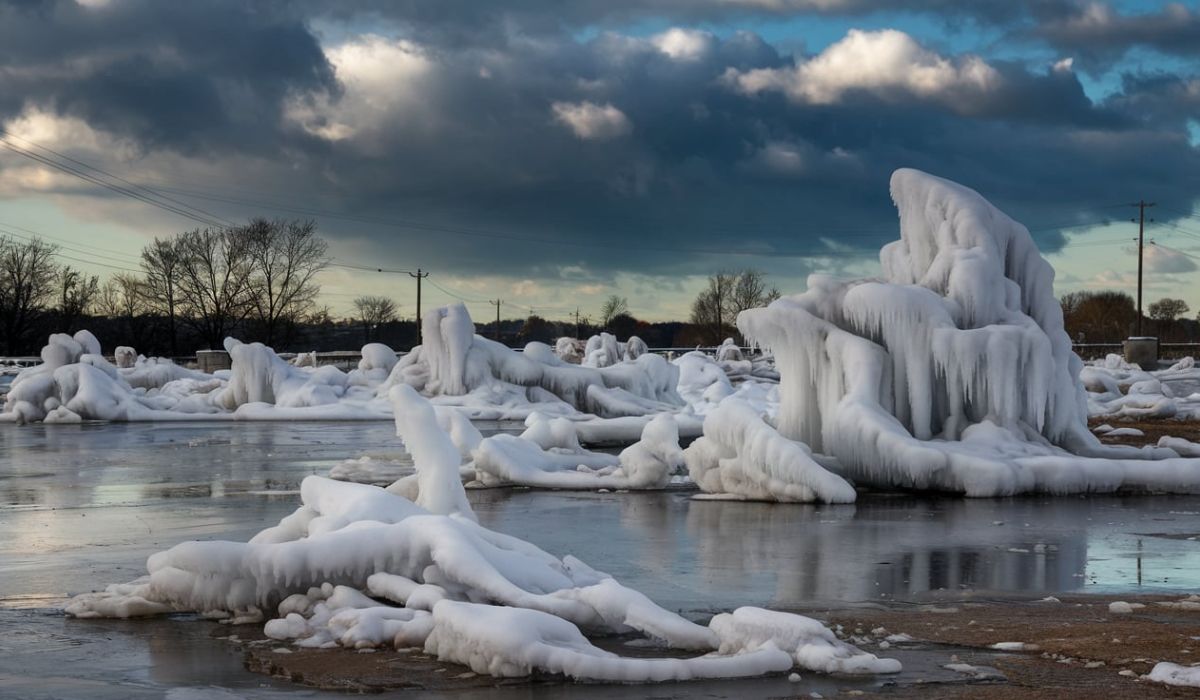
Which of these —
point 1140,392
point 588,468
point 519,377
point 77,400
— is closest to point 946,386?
point 588,468

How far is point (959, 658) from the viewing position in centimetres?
731

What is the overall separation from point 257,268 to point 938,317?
8705 centimetres

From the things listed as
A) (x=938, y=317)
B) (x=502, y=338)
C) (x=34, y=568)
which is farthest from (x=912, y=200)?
(x=502, y=338)

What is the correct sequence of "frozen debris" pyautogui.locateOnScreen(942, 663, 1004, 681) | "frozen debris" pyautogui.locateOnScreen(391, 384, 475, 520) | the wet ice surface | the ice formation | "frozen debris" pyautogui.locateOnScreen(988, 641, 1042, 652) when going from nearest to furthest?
"frozen debris" pyautogui.locateOnScreen(942, 663, 1004, 681), the wet ice surface, "frozen debris" pyautogui.locateOnScreen(988, 641, 1042, 652), "frozen debris" pyautogui.locateOnScreen(391, 384, 475, 520), the ice formation

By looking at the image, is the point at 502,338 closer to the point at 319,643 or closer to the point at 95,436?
the point at 95,436

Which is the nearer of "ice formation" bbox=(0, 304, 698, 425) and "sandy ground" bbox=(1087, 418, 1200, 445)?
"sandy ground" bbox=(1087, 418, 1200, 445)

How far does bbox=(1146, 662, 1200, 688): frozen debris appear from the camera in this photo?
6.56m

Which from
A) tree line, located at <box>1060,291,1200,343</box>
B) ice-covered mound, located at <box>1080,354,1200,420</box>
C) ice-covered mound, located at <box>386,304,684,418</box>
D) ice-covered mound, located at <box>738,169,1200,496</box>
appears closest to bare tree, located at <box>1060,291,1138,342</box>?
tree line, located at <box>1060,291,1200,343</box>

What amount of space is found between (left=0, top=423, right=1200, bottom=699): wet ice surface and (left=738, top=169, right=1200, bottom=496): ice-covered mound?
1.63 ft

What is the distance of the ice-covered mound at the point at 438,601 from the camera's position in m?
6.97

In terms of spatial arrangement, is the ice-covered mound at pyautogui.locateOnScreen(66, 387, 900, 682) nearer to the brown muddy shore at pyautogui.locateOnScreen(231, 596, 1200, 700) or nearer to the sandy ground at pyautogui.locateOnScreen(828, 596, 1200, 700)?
the brown muddy shore at pyautogui.locateOnScreen(231, 596, 1200, 700)

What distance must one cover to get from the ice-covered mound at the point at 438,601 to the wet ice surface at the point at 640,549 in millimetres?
266

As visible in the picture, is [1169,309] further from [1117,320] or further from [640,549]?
[640,549]

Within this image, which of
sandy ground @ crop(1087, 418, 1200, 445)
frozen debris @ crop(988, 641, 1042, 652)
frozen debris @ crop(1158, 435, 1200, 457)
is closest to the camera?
frozen debris @ crop(988, 641, 1042, 652)
